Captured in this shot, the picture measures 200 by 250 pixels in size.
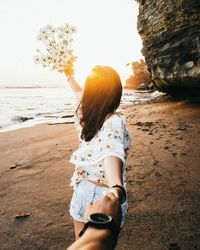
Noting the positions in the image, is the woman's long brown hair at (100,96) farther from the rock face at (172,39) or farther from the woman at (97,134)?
the rock face at (172,39)

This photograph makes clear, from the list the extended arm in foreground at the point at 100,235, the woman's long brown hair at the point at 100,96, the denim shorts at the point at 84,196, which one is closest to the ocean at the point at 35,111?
the denim shorts at the point at 84,196

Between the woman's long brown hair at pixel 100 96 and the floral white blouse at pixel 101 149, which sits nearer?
the floral white blouse at pixel 101 149

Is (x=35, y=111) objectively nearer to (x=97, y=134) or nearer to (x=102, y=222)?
(x=97, y=134)

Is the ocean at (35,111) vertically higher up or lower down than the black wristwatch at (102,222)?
lower down

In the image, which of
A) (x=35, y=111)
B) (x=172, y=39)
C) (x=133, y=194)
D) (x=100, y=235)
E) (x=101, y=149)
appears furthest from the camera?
(x=35, y=111)

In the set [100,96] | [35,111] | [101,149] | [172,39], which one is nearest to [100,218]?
[101,149]

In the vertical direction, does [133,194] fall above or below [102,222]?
below

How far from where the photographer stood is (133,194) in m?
4.51

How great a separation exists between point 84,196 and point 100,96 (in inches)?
33.5

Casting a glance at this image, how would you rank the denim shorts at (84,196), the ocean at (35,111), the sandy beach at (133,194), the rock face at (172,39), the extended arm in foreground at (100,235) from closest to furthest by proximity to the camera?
the extended arm in foreground at (100,235) → the denim shorts at (84,196) → the sandy beach at (133,194) → the rock face at (172,39) → the ocean at (35,111)

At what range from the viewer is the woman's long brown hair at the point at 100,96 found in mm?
1928

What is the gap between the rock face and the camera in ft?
38.2

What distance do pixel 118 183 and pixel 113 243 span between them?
16.0 inches

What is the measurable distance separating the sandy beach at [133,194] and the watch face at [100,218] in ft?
8.01
